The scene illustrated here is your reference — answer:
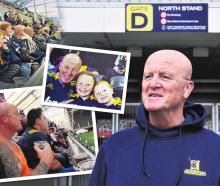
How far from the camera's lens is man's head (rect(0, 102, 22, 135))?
3.08 meters

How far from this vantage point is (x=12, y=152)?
9.98 feet

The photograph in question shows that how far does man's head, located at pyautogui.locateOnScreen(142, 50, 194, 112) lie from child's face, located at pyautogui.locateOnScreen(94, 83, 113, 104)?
1.41 m

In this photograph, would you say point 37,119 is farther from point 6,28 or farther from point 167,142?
point 167,142

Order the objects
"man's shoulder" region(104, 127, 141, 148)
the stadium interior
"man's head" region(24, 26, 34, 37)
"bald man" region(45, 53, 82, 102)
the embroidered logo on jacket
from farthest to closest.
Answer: the stadium interior → "man's head" region(24, 26, 34, 37) → "bald man" region(45, 53, 82, 102) → "man's shoulder" region(104, 127, 141, 148) → the embroidered logo on jacket

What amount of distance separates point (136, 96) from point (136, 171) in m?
5.70

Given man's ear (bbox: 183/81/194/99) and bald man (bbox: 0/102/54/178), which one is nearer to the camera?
man's ear (bbox: 183/81/194/99)

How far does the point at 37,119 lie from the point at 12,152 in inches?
10.5

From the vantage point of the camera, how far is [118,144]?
64.6 inches

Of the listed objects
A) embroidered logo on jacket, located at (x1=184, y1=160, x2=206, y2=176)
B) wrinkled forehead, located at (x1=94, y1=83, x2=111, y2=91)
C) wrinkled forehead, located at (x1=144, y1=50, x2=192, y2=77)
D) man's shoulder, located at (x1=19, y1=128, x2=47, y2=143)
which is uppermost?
wrinkled forehead, located at (x1=144, y1=50, x2=192, y2=77)

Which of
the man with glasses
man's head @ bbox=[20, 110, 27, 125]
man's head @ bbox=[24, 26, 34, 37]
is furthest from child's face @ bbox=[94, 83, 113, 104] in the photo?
man's head @ bbox=[24, 26, 34, 37]

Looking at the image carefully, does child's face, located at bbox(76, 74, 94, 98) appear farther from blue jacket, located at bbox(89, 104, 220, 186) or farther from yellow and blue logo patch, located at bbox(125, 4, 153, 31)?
yellow and blue logo patch, located at bbox(125, 4, 153, 31)

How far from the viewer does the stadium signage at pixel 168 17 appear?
4535mm

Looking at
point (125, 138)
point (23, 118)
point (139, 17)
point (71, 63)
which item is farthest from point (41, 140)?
point (139, 17)

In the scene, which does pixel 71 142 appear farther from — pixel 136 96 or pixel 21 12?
pixel 136 96
